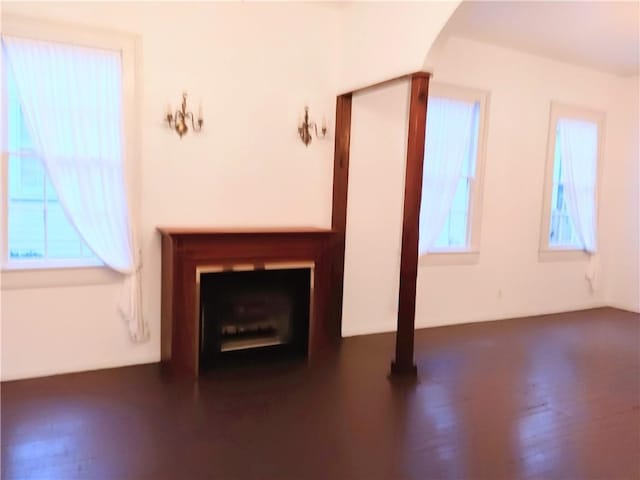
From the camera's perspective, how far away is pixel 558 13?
436cm

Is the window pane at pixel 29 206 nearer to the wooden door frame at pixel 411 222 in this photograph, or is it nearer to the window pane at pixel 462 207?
the wooden door frame at pixel 411 222

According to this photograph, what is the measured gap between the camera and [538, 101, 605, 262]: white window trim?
5.99 meters

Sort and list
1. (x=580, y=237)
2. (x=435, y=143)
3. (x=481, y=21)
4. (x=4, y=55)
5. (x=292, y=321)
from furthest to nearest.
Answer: (x=580, y=237)
(x=435, y=143)
(x=481, y=21)
(x=292, y=321)
(x=4, y=55)

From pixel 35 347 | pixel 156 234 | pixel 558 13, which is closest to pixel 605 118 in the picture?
pixel 558 13

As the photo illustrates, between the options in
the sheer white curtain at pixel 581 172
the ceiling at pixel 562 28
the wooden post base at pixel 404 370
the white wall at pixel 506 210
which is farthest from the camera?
the sheer white curtain at pixel 581 172

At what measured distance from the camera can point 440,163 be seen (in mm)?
5152

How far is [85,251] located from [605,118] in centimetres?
600

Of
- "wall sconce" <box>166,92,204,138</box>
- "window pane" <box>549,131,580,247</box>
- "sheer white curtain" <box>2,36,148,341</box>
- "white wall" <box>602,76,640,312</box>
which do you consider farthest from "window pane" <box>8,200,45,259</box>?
"white wall" <box>602,76,640,312</box>

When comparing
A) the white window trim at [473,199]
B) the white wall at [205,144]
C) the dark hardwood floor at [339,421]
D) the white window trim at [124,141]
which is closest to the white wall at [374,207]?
the white wall at [205,144]

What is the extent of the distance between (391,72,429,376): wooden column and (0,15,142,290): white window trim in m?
1.94

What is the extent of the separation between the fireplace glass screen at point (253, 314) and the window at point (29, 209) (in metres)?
0.96

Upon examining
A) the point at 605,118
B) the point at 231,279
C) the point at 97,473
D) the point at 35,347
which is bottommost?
the point at 97,473

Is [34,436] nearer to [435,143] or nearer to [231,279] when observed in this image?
[231,279]

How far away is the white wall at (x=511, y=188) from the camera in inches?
211
